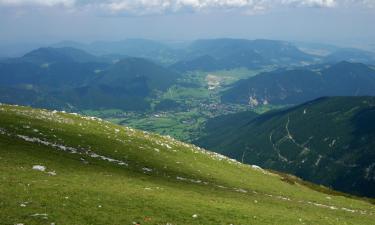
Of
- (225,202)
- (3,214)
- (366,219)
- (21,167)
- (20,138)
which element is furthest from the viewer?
(20,138)

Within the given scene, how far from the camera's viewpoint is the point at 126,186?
41.2 m

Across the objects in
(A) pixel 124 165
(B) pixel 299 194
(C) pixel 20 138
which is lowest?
(B) pixel 299 194

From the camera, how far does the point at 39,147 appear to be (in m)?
50.3

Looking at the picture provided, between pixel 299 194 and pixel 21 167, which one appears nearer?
pixel 21 167

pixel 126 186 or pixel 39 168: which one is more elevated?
pixel 39 168

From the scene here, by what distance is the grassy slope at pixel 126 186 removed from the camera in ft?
104

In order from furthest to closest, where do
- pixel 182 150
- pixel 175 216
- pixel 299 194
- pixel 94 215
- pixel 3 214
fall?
1. pixel 182 150
2. pixel 299 194
3. pixel 175 216
4. pixel 94 215
5. pixel 3 214

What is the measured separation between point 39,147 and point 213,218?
2619 cm

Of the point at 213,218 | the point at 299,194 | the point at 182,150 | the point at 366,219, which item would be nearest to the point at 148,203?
the point at 213,218

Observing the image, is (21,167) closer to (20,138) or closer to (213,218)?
(20,138)

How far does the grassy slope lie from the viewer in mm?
31753

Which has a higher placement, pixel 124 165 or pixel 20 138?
pixel 20 138

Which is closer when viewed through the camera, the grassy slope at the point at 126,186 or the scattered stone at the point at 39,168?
the grassy slope at the point at 126,186

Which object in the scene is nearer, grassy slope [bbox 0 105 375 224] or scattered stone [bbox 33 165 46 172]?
grassy slope [bbox 0 105 375 224]
